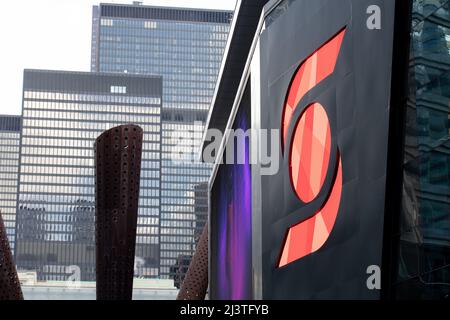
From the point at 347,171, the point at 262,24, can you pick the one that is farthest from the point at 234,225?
the point at 347,171

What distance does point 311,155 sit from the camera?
22484 millimetres

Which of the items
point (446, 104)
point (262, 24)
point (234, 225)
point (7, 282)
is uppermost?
point (262, 24)

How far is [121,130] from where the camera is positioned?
93.0 feet

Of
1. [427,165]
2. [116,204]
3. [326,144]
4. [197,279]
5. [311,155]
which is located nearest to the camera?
[427,165]

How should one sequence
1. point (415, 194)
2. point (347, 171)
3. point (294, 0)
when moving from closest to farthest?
point (415, 194)
point (347, 171)
point (294, 0)

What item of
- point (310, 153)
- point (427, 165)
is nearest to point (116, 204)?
point (310, 153)

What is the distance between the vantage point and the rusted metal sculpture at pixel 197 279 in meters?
42.1

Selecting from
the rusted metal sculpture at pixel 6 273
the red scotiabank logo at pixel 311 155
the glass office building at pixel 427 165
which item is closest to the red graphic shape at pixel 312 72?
the red scotiabank logo at pixel 311 155

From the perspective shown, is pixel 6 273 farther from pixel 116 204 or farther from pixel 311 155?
pixel 311 155

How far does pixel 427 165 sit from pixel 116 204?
48.7 feet
